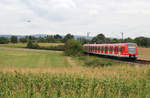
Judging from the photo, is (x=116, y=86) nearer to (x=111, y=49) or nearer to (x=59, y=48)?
(x=111, y=49)

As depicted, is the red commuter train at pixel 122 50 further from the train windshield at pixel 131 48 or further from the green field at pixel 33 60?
the green field at pixel 33 60

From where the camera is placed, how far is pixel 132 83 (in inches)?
359

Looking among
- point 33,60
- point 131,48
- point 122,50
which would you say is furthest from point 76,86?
point 33,60

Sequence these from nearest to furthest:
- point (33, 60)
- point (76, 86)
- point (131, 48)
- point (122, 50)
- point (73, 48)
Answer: point (76, 86) < point (131, 48) < point (122, 50) < point (33, 60) < point (73, 48)

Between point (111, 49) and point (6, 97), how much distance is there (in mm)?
29495

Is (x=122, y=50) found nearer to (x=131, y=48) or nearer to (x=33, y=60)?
(x=131, y=48)

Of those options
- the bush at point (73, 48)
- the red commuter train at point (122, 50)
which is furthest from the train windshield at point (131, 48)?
the bush at point (73, 48)

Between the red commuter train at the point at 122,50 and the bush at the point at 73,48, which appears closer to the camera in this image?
the red commuter train at the point at 122,50

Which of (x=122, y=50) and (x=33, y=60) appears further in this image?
(x=33, y=60)

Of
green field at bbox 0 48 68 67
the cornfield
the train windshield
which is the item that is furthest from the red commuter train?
the cornfield

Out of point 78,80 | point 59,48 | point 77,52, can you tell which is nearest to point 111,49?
point 77,52

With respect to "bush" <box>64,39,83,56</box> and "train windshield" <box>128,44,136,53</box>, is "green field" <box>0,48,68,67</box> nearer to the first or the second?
"bush" <box>64,39,83,56</box>

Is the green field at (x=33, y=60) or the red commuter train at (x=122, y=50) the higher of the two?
the red commuter train at (x=122, y=50)

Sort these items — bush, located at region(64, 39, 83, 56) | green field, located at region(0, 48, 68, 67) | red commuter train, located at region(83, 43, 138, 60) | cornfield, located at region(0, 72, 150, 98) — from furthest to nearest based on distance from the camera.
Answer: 1. bush, located at region(64, 39, 83, 56)
2. green field, located at region(0, 48, 68, 67)
3. red commuter train, located at region(83, 43, 138, 60)
4. cornfield, located at region(0, 72, 150, 98)
